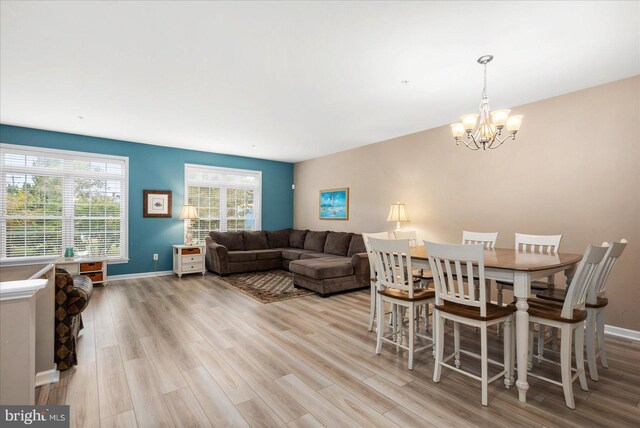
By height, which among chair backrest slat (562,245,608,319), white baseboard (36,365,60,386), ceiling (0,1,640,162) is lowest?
white baseboard (36,365,60,386)

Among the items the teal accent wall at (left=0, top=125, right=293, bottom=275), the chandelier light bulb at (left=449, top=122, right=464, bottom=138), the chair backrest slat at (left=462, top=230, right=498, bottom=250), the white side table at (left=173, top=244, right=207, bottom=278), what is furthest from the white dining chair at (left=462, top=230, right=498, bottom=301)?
the teal accent wall at (left=0, top=125, right=293, bottom=275)

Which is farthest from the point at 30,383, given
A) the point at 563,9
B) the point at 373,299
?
the point at 563,9

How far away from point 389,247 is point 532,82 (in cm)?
244

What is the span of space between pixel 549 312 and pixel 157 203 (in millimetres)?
6240

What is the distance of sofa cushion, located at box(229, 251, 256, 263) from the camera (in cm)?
594

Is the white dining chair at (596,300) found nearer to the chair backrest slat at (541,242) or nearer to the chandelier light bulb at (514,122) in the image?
the chair backrest slat at (541,242)

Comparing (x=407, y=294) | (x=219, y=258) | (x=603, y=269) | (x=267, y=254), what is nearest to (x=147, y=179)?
(x=219, y=258)

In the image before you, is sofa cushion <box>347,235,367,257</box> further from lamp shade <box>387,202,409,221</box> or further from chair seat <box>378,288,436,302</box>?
chair seat <box>378,288,436,302</box>

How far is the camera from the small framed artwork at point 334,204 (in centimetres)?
644

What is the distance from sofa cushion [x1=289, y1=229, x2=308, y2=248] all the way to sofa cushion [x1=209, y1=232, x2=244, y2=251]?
127cm

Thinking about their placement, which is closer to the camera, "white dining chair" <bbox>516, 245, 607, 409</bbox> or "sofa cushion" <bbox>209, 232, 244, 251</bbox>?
"white dining chair" <bbox>516, 245, 607, 409</bbox>

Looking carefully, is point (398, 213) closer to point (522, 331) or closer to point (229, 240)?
point (522, 331)

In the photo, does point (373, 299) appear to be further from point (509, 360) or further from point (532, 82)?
point (532, 82)

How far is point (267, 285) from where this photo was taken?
5.10 metres
